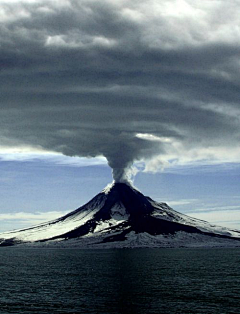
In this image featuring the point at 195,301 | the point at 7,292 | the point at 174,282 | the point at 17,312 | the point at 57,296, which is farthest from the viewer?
the point at 174,282

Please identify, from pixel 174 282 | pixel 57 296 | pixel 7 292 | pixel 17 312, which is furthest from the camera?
pixel 174 282

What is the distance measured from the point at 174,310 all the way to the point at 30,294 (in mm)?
38867

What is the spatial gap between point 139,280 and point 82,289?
26.7 meters

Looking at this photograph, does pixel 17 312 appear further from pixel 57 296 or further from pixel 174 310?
pixel 174 310

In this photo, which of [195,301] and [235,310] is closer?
[235,310]

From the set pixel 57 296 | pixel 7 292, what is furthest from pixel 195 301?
pixel 7 292

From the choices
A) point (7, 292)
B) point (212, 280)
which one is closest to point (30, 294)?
point (7, 292)

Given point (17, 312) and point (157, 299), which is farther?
point (157, 299)

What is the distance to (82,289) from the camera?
110188mm

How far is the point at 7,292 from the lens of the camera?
350ft

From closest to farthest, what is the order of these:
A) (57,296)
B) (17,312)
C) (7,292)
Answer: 1. (17,312)
2. (57,296)
3. (7,292)

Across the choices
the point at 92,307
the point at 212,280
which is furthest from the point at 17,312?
the point at 212,280

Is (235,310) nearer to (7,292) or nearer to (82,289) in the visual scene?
(82,289)

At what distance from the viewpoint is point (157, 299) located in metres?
94.4
